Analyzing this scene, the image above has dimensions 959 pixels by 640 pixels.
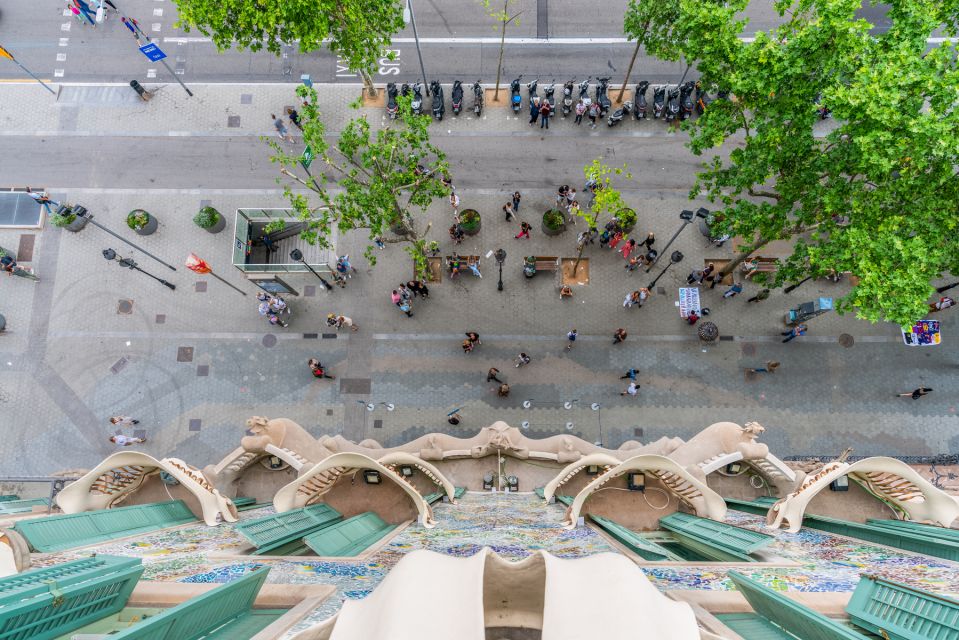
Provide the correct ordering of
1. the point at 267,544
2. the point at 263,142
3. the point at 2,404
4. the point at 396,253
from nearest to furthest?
the point at 267,544 → the point at 2,404 → the point at 396,253 → the point at 263,142

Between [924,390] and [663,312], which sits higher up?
[663,312]

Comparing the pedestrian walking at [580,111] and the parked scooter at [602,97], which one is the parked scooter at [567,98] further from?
the parked scooter at [602,97]

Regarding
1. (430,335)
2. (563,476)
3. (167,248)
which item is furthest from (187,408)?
(563,476)

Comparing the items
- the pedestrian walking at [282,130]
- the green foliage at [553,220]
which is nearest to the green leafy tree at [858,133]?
the green foliage at [553,220]

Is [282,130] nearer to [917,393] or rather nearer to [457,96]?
[457,96]

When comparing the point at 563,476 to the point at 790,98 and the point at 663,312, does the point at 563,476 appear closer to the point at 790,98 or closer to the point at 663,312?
the point at 663,312

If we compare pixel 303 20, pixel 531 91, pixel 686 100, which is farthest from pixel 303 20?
pixel 686 100
